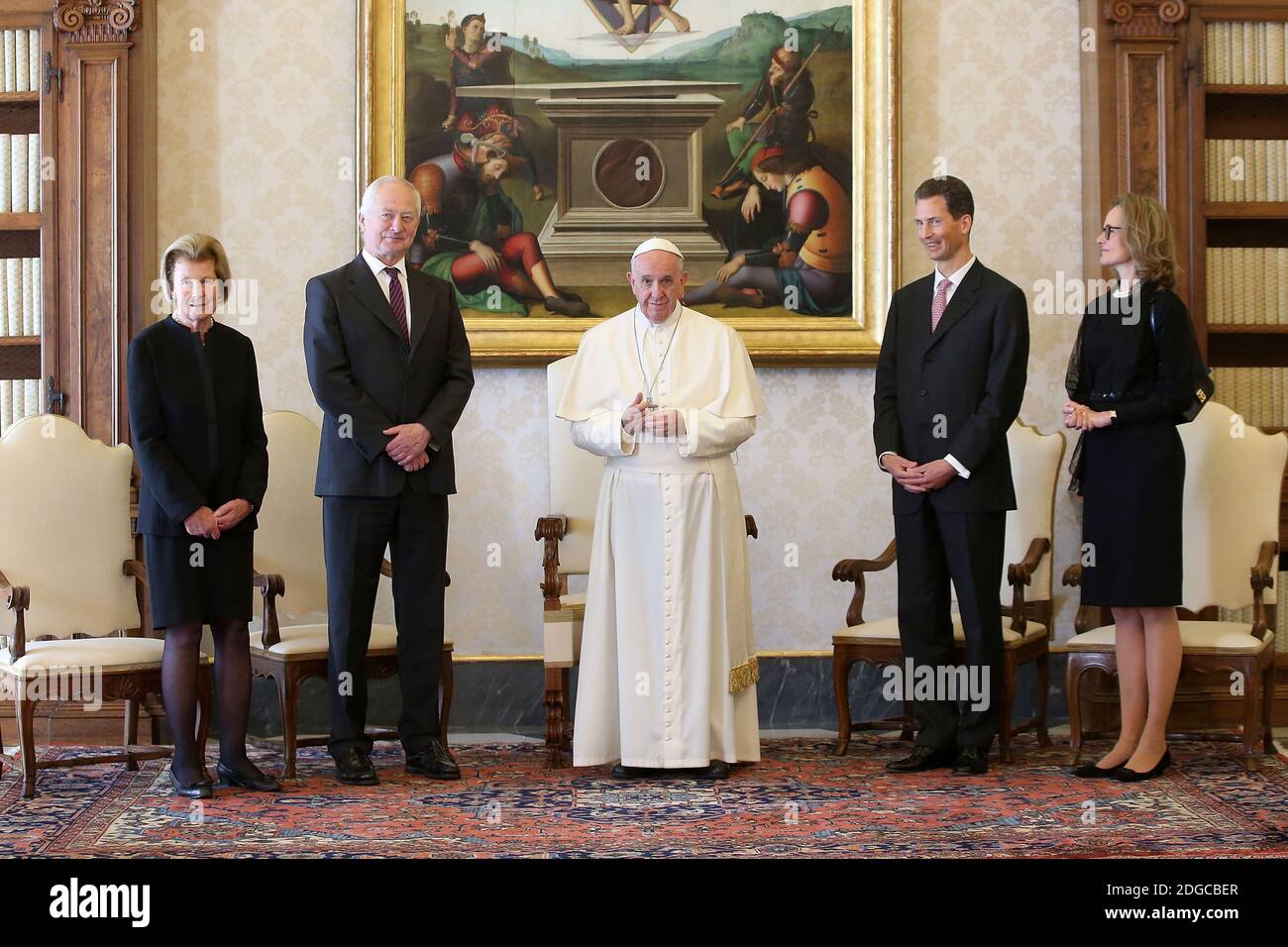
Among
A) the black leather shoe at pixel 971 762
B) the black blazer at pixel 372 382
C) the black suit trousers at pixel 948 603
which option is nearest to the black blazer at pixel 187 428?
the black blazer at pixel 372 382

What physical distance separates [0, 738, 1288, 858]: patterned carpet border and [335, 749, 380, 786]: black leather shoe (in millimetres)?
55

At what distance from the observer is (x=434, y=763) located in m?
5.16

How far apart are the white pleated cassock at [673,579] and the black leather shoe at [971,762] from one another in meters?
0.75

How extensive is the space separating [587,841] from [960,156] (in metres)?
3.85

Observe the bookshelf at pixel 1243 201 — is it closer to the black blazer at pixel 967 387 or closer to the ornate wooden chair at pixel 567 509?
the black blazer at pixel 967 387

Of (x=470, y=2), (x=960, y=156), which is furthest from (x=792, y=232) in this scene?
(x=470, y=2)

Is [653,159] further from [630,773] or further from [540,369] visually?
[630,773]

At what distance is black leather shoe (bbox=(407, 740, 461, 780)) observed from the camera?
5145mm

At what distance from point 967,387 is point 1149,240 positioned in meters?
0.81

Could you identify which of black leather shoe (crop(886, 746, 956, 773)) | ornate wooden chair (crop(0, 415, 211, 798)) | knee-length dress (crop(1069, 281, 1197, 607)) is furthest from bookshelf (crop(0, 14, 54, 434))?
knee-length dress (crop(1069, 281, 1197, 607))

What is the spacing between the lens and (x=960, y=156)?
255 inches

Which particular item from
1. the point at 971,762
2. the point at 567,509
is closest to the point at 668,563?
the point at 567,509

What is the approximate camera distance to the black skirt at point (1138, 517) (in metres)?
4.95

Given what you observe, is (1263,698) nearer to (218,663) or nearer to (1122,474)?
(1122,474)
